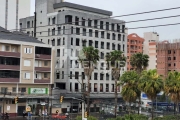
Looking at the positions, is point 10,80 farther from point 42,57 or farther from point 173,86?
point 173,86

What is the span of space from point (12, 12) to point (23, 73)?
91756 millimetres

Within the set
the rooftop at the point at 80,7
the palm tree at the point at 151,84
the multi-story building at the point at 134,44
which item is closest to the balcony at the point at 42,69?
the rooftop at the point at 80,7

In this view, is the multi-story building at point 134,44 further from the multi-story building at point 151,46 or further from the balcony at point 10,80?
the balcony at point 10,80

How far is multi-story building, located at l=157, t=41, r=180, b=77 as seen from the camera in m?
121

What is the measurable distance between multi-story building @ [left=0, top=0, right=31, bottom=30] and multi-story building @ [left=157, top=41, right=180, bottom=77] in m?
67.0

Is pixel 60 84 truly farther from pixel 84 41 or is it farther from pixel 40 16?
pixel 40 16

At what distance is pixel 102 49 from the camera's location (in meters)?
88.5

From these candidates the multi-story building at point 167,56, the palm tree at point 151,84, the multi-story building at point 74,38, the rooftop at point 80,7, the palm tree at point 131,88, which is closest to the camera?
the palm tree at point 151,84

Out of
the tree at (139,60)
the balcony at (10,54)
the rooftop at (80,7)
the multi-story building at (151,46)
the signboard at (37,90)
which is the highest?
the rooftop at (80,7)

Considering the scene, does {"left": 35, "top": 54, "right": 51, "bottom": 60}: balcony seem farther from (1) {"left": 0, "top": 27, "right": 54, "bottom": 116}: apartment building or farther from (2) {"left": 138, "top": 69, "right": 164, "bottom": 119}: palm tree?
(2) {"left": 138, "top": 69, "right": 164, "bottom": 119}: palm tree

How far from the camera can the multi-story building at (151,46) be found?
138 metres

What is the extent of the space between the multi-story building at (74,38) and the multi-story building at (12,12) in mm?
61440

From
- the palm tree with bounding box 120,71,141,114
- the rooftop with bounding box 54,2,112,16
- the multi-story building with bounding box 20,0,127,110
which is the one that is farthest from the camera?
the rooftop with bounding box 54,2,112,16

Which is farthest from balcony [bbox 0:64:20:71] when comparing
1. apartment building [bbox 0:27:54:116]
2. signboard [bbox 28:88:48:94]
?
signboard [bbox 28:88:48:94]
